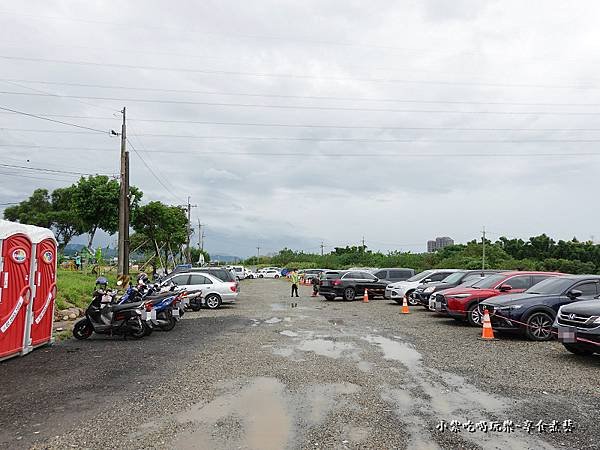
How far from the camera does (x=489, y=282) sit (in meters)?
16.6

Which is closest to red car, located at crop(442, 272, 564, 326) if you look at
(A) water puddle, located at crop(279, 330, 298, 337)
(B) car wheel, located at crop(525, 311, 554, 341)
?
(B) car wheel, located at crop(525, 311, 554, 341)

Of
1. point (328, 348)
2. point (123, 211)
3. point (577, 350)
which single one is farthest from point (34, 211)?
point (577, 350)

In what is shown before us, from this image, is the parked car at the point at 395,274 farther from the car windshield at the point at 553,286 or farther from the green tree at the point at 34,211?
the green tree at the point at 34,211

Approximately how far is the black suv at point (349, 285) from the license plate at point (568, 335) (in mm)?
17006

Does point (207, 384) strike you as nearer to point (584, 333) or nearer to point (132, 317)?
point (132, 317)

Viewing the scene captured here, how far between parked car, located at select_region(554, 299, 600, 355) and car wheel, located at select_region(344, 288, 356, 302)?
→ 54.5ft

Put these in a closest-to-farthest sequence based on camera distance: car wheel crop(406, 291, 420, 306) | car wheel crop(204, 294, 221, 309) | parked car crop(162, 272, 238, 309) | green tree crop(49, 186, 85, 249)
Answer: parked car crop(162, 272, 238, 309) → car wheel crop(204, 294, 221, 309) → car wheel crop(406, 291, 420, 306) → green tree crop(49, 186, 85, 249)

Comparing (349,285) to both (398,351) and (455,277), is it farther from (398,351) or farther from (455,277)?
(398,351)

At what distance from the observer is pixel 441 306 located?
17125mm

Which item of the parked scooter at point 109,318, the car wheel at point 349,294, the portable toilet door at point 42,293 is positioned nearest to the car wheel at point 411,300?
the car wheel at point 349,294

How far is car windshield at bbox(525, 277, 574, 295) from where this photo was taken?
13.0 m

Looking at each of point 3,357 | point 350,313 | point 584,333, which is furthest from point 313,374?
point 350,313

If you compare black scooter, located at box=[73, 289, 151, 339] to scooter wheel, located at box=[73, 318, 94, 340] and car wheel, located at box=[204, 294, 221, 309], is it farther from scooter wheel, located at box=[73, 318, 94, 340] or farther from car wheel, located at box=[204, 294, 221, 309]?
car wheel, located at box=[204, 294, 221, 309]

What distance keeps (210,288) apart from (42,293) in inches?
422
